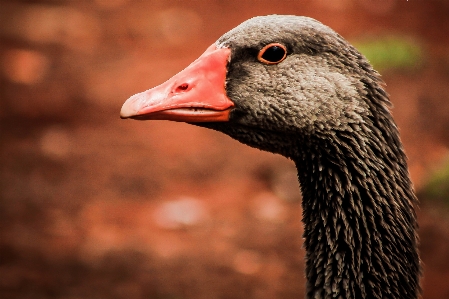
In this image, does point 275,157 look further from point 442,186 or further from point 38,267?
point 38,267

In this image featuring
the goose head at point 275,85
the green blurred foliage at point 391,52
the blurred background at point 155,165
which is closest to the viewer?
the goose head at point 275,85

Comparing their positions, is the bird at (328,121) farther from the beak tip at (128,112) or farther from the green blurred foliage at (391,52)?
the green blurred foliage at (391,52)

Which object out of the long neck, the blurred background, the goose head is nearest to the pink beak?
the goose head

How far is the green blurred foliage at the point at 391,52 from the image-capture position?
10859 mm

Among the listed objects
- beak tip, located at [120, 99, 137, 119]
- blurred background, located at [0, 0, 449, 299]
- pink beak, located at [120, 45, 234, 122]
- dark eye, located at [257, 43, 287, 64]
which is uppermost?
blurred background, located at [0, 0, 449, 299]

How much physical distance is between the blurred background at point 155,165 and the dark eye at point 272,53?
4.32 meters

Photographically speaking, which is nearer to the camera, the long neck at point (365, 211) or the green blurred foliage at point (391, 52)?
→ the long neck at point (365, 211)

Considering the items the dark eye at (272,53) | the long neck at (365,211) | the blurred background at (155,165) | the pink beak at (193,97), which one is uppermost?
the blurred background at (155,165)

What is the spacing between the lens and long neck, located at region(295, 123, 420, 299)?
13.6 ft

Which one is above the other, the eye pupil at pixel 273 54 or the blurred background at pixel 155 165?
the blurred background at pixel 155 165

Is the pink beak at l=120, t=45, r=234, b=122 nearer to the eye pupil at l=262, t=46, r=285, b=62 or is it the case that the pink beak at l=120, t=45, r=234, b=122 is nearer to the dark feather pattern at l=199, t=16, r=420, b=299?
the dark feather pattern at l=199, t=16, r=420, b=299

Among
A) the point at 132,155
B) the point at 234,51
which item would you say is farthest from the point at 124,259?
the point at 234,51

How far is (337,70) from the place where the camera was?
412cm

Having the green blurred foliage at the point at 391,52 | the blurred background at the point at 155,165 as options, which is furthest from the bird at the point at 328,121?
the green blurred foliage at the point at 391,52
